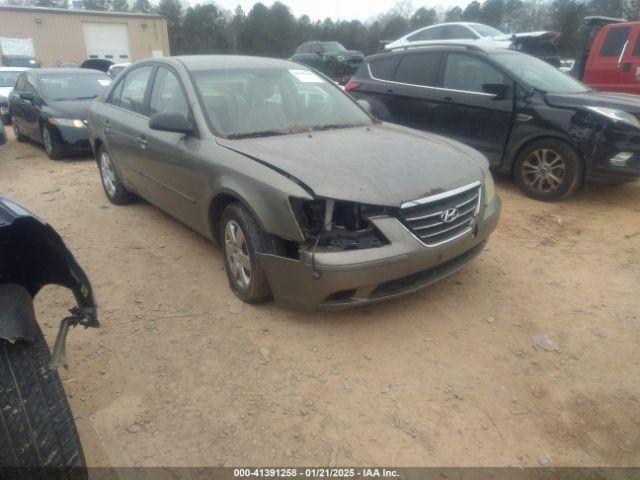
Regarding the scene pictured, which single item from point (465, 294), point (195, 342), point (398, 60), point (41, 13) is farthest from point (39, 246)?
point (41, 13)

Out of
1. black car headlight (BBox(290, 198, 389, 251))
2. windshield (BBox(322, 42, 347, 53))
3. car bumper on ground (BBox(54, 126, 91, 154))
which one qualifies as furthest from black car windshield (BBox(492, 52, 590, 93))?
windshield (BBox(322, 42, 347, 53))

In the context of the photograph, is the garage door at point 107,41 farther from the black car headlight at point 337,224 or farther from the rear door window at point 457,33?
the black car headlight at point 337,224

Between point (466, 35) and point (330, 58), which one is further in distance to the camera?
point (330, 58)

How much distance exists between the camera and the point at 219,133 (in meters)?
3.29

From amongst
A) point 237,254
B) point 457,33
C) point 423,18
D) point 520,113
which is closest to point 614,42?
point 520,113

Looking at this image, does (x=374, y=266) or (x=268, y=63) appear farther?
(x=268, y=63)

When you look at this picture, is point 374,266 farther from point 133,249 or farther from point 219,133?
point 133,249

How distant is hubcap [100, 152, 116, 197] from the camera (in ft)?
16.9

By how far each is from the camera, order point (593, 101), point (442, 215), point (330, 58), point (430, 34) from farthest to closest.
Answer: point (330, 58) → point (430, 34) → point (593, 101) → point (442, 215)

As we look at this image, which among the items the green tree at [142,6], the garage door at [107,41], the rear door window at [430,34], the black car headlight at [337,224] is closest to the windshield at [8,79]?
the rear door window at [430,34]

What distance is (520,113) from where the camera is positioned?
530cm

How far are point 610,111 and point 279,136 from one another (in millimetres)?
3739

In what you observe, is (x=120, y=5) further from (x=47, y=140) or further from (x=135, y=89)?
(x=135, y=89)

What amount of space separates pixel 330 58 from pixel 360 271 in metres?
19.2
